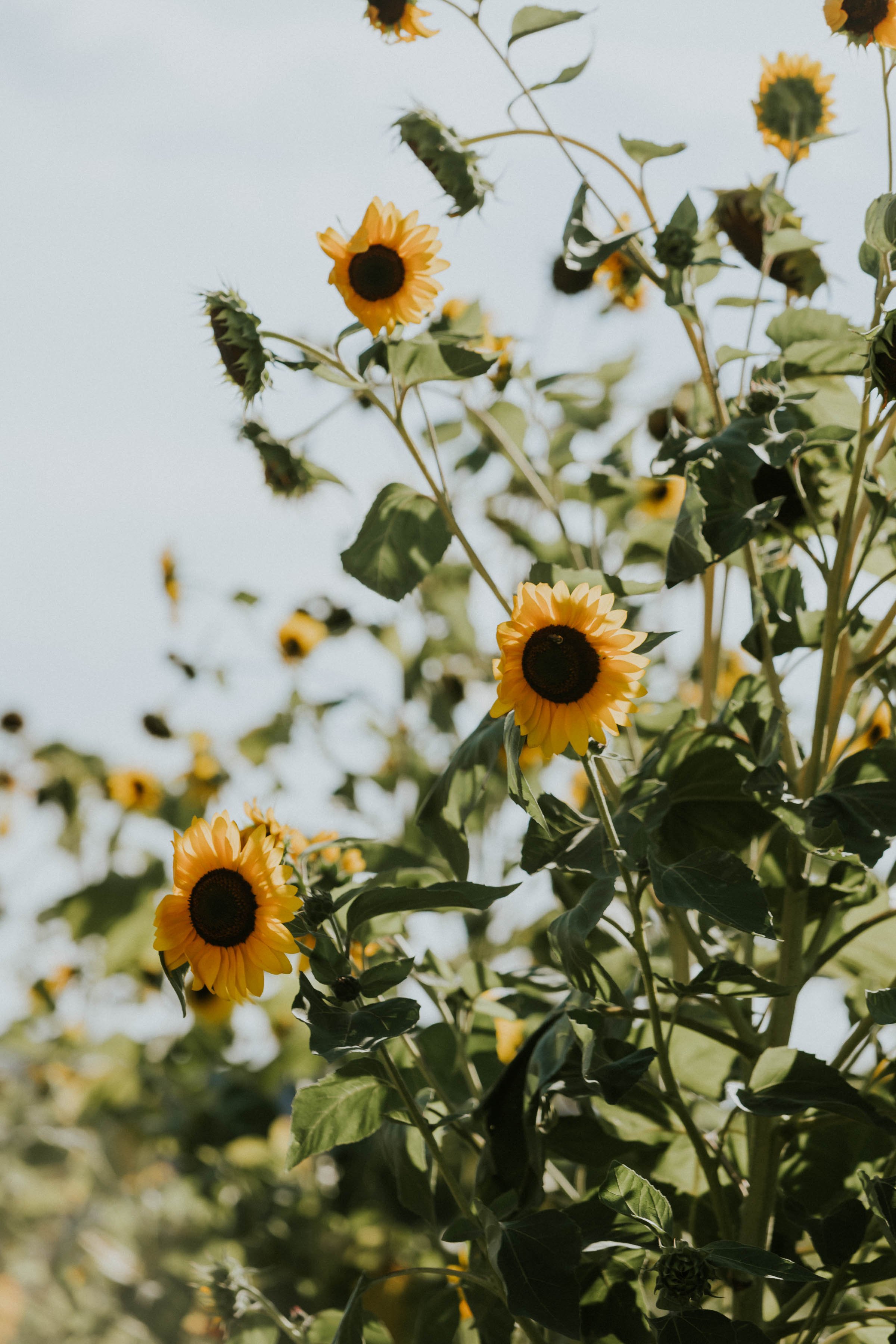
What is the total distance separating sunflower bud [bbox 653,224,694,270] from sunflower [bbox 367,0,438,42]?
0.56ft

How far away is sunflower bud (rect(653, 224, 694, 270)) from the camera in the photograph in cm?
49

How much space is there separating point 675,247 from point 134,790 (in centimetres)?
103

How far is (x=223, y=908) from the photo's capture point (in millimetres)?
407

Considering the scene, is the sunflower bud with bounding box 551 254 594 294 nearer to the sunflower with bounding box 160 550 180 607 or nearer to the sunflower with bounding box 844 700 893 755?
the sunflower with bounding box 844 700 893 755

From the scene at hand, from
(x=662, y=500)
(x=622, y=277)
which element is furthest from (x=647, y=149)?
(x=662, y=500)

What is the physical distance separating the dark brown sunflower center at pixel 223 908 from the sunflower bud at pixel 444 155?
32 cm

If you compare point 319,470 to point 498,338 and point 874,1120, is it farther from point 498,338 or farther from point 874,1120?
point 874,1120

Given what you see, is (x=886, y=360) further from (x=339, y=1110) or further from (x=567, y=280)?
(x=567, y=280)

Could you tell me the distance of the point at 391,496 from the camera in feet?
1.70

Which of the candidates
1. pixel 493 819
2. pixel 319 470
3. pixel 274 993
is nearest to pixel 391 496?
pixel 319 470

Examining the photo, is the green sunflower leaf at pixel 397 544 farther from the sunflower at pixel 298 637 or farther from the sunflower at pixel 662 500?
the sunflower at pixel 298 637

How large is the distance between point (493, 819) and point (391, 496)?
427mm

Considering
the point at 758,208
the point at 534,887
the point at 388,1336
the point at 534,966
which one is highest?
the point at 758,208

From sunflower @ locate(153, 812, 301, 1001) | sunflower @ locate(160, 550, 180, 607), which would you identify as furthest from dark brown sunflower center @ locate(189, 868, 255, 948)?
sunflower @ locate(160, 550, 180, 607)
